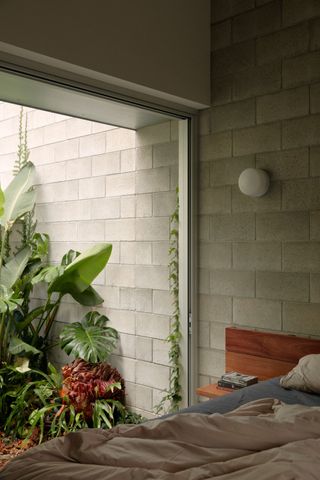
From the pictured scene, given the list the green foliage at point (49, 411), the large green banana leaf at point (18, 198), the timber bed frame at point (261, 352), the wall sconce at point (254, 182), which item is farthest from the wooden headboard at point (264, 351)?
the large green banana leaf at point (18, 198)

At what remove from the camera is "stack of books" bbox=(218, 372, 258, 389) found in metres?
3.03

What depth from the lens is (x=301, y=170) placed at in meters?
3.10

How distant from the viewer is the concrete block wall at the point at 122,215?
12.7 ft

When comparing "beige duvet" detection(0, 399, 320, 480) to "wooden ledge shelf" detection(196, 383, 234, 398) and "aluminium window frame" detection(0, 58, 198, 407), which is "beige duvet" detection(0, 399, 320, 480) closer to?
"wooden ledge shelf" detection(196, 383, 234, 398)

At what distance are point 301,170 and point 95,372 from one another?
80.4 inches

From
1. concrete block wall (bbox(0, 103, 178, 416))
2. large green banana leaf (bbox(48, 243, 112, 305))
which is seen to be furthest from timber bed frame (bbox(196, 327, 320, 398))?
large green banana leaf (bbox(48, 243, 112, 305))

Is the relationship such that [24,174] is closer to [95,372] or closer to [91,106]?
[91,106]

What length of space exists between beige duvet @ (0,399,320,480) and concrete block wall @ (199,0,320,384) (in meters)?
1.36

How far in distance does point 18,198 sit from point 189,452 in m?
2.78

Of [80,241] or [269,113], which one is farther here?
[80,241]

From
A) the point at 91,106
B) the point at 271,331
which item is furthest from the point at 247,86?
the point at 271,331

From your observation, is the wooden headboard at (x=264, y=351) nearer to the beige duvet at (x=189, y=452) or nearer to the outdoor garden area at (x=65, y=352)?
the outdoor garden area at (x=65, y=352)

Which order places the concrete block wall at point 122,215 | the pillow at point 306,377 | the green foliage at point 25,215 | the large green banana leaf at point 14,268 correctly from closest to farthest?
the pillow at point 306,377
the concrete block wall at point 122,215
the large green banana leaf at point 14,268
the green foliage at point 25,215

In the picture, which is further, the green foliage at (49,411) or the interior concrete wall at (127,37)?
the green foliage at (49,411)
